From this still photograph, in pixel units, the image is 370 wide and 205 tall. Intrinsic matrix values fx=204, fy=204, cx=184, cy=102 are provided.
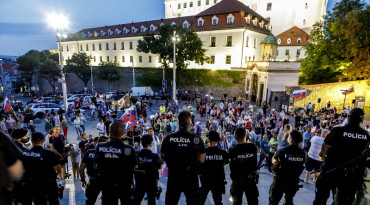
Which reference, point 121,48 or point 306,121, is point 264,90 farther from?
point 121,48

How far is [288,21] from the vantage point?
46125 millimetres

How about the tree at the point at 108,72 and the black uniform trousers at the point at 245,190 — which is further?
the tree at the point at 108,72

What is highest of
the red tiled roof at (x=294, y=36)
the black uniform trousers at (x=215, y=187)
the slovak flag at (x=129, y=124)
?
the red tiled roof at (x=294, y=36)

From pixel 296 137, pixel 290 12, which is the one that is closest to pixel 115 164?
pixel 296 137

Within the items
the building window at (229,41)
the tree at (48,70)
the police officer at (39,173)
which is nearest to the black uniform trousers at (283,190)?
the police officer at (39,173)

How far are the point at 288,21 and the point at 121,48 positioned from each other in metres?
39.4

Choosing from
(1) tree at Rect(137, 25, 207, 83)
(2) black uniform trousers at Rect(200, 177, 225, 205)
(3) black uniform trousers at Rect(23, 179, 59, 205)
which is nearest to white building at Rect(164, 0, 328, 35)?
(1) tree at Rect(137, 25, 207, 83)

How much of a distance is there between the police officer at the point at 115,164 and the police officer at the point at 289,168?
2.72m

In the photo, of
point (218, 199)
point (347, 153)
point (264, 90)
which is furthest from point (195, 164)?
point (264, 90)

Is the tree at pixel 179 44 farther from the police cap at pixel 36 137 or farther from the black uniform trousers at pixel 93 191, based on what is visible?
the black uniform trousers at pixel 93 191

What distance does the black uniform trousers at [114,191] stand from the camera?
347cm

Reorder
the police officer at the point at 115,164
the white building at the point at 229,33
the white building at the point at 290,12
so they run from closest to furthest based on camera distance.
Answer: the police officer at the point at 115,164 < the white building at the point at 229,33 < the white building at the point at 290,12

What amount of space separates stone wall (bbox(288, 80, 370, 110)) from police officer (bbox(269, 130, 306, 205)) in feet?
67.3

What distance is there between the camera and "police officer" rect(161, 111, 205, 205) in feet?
11.4
